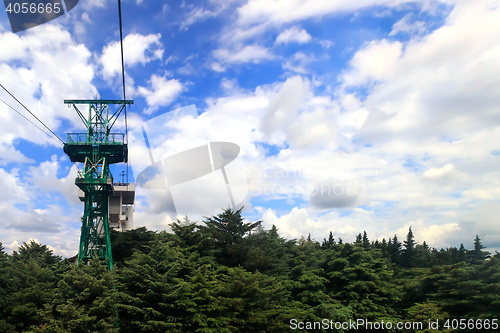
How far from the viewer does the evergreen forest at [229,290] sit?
1700 centimetres

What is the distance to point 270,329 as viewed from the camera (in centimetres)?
1994

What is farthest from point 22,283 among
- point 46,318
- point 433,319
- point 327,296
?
point 433,319

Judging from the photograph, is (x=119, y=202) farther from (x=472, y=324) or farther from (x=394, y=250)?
(x=394, y=250)

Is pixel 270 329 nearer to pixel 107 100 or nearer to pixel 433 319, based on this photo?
pixel 433 319

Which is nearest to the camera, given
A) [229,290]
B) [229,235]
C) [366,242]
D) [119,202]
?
[229,290]

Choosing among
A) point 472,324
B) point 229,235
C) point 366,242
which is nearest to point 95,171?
point 229,235

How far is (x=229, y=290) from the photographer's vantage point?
782 inches

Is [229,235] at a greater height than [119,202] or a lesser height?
lesser

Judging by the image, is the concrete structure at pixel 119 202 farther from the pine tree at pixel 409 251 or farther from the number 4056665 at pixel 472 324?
the pine tree at pixel 409 251

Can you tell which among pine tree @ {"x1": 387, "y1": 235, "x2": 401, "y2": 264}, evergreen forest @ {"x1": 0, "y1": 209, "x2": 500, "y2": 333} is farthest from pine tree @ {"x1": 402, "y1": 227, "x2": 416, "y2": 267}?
evergreen forest @ {"x1": 0, "y1": 209, "x2": 500, "y2": 333}

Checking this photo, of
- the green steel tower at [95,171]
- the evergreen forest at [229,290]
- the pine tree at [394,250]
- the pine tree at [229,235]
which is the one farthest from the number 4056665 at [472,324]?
the pine tree at [394,250]

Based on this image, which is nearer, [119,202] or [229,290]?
[229,290]

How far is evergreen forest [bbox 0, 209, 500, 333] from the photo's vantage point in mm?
17000

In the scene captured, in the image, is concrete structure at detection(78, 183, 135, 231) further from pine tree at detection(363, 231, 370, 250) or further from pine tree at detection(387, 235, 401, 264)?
pine tree at detection(387, 235, 401, 264)
